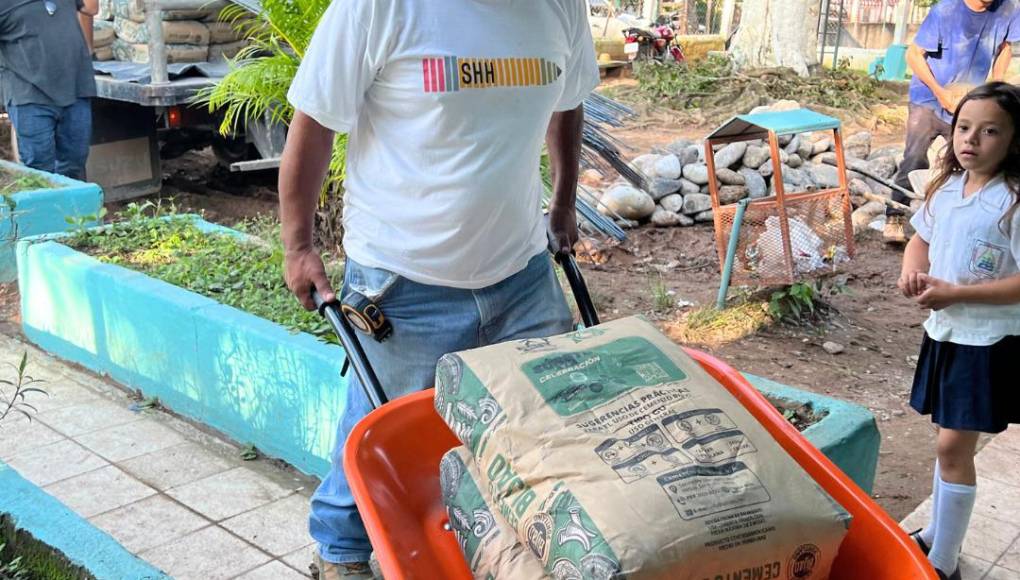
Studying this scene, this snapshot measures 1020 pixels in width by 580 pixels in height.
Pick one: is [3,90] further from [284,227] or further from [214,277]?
[284,227]

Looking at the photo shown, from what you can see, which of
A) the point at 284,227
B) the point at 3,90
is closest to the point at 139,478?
the point at 284,227

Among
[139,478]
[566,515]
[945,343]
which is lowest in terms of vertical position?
[139,478]

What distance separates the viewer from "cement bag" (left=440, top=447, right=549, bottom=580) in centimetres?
180

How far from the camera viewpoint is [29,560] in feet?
9.73

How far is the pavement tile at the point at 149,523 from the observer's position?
3643 mm

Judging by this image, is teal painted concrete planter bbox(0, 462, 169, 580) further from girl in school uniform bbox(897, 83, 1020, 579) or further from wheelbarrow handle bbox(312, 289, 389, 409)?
girl in school uniform bbox(897, 83, 1020, 579)

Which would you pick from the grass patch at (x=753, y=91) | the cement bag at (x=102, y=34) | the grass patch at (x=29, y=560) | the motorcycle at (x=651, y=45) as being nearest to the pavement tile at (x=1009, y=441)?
the grass patch at (x=29, y=560)

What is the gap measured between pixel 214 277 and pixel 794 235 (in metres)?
2.91

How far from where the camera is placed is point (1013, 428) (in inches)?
179

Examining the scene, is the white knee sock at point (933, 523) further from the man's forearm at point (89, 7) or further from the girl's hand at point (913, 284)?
the man's forearm at point (89, 7)

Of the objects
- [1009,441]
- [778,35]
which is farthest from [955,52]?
[778,35]

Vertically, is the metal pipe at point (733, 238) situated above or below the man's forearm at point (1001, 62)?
below

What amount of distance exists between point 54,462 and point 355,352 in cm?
242

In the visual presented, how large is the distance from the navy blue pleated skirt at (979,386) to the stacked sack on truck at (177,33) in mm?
6602
